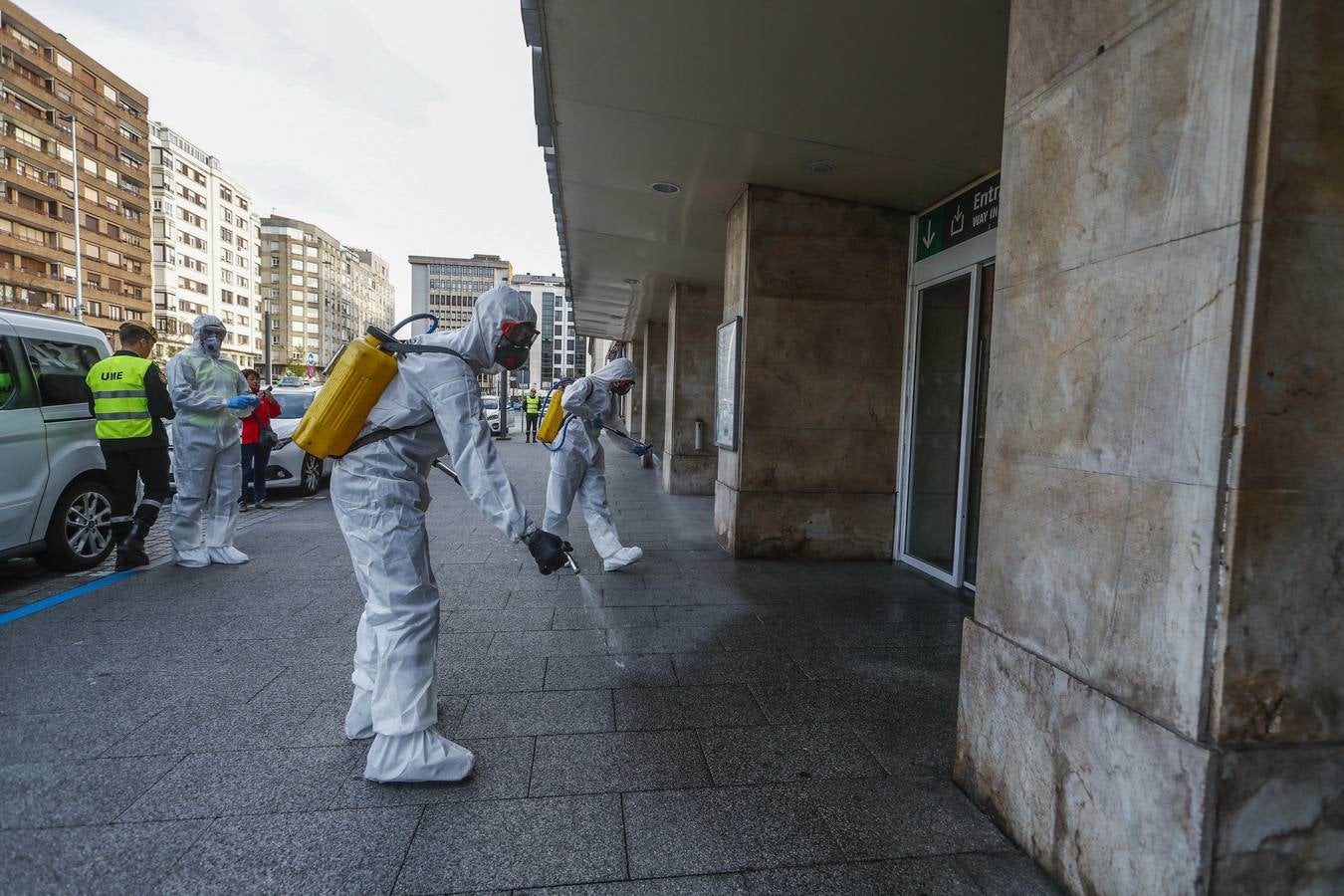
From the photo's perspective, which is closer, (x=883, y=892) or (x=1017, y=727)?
(x=883, y=892)

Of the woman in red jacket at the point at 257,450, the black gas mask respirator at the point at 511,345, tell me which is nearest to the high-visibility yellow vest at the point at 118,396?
the woman in red jacket at the point at 257,450

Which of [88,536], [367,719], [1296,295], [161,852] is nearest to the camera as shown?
[1296,295]

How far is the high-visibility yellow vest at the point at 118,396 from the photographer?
566cm

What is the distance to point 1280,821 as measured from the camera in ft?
5.69

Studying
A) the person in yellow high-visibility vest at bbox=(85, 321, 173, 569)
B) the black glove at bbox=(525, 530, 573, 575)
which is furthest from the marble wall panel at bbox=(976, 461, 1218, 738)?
the person in yellow high-visibility vest at bbox=(85, 321, 173, 569)

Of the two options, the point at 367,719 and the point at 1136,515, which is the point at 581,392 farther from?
the point at 1136,515

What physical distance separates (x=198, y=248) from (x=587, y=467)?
91.0m

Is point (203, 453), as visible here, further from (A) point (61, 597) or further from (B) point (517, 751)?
(B) point (517, 751)

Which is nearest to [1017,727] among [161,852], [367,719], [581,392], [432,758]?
[432,758]

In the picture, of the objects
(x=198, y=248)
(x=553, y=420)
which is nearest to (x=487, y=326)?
(x=553, y=420)

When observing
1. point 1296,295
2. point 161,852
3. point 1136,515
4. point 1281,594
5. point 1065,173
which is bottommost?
point 161,852

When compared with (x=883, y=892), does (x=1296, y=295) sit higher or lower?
higher

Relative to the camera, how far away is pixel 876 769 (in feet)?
9.43

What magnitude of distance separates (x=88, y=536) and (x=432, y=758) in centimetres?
505
